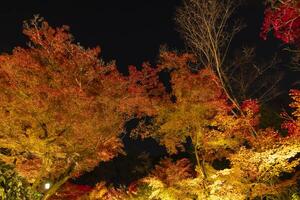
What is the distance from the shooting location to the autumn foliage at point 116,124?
39.1 ft

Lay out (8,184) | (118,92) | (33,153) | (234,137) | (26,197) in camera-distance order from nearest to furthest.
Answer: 1. (8,184)
2. (26,197)
3. (33,153)
4. (118,92)
5. (234,137)

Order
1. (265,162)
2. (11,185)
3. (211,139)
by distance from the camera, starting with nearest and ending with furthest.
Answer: (11,185) < (265,162) < (211,139)

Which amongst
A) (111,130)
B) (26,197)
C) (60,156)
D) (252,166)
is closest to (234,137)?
(252,166)

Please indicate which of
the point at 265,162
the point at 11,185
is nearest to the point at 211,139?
the point at 265,162

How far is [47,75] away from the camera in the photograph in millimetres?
12305

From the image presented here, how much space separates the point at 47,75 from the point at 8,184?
3596 millimetres

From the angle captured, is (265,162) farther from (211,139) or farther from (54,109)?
(54,109)

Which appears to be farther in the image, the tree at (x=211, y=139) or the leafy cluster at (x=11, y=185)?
the tree at (x=211, y=139)

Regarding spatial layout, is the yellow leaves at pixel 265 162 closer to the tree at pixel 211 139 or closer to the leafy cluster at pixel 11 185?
the tree at pixel 211 139

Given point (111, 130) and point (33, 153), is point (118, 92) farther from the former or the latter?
point (33, 153)

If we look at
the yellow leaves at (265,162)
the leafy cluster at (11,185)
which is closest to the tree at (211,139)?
the yellow leaves at (265,162)

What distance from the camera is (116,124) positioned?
44.2 ft

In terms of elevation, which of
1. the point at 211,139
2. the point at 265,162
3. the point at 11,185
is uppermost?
the point at 211,139

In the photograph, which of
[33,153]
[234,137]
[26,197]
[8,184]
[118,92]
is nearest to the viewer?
[8,184]
